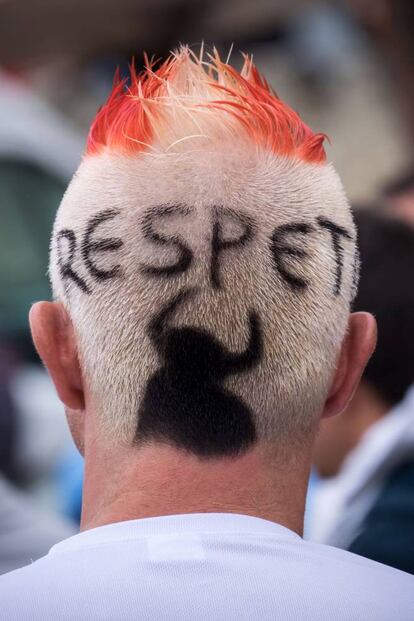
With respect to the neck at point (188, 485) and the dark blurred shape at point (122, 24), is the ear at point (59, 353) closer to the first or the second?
the neck at point (188, 485)

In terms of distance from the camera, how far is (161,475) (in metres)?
1.52

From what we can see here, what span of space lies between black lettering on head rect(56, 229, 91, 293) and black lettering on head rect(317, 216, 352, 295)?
0.42 metres

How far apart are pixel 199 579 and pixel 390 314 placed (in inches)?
65.9

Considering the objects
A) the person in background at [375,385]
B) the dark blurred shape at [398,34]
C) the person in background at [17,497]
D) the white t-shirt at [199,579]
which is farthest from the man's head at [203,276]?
the dark blurred shape at [398,34]

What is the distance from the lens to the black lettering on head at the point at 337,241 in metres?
1.72

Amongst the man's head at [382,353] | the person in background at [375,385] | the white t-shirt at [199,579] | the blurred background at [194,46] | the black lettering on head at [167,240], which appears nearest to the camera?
the white t-shirt at [199,579]

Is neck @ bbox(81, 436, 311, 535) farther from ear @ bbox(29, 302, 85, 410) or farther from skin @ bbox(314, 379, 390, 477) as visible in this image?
skin @ bbox(314, 379, 390, 477)

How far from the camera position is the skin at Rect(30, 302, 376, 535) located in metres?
1.51

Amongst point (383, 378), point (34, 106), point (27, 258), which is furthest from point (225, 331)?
point (34, 106)

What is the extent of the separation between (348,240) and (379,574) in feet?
1.96

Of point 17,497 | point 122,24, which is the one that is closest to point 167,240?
point 17,497

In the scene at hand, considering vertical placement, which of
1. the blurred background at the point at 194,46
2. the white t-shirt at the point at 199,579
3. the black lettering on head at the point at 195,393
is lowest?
the white t-shirt at the point at 199,579

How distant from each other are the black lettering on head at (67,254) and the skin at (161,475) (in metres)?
0.07

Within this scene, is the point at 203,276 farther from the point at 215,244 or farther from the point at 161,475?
the point at 161,475
